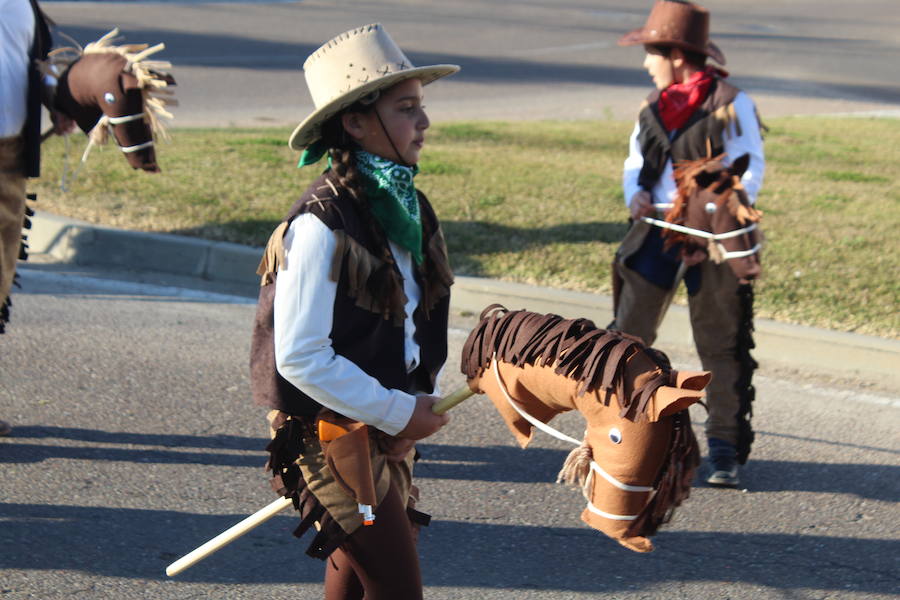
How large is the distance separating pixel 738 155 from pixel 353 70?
2568 millimetres

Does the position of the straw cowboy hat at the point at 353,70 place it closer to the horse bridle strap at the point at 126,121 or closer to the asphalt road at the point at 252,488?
the horse bridle strap at the point at 126,121

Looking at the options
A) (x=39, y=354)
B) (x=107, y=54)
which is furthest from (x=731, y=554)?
(x=39, y=354)

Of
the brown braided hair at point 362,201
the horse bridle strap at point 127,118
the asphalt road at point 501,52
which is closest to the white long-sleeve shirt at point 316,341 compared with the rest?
the brown braided hair at point 362,201

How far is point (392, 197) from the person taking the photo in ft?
9.32

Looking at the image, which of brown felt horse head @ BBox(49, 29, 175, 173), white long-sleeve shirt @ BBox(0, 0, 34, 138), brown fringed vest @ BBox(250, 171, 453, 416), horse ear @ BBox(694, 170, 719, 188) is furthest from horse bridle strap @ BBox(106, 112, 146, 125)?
horse ear @ BBox(694, 170, 719, 188)

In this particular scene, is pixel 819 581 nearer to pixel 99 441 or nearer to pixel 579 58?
pixel 99 441

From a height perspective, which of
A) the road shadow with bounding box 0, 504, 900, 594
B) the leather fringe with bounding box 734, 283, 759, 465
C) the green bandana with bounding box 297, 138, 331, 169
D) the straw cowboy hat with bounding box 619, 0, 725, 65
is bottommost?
the road shadow with bounding box 0, 504, 900, 594

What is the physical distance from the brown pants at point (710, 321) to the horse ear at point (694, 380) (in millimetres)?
2671

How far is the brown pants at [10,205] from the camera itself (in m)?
4.38

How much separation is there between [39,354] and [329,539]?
3859mm

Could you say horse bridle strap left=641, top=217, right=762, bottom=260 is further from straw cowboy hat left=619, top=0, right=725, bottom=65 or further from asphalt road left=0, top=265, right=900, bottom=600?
asphalt road left=0, top=265, right=900, bottom=600

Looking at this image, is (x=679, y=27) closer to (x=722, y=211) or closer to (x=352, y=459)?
(x=722, y=211)

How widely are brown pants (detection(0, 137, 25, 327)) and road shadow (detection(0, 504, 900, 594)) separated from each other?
2.98ft

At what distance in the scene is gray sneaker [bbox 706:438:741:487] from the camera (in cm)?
502
